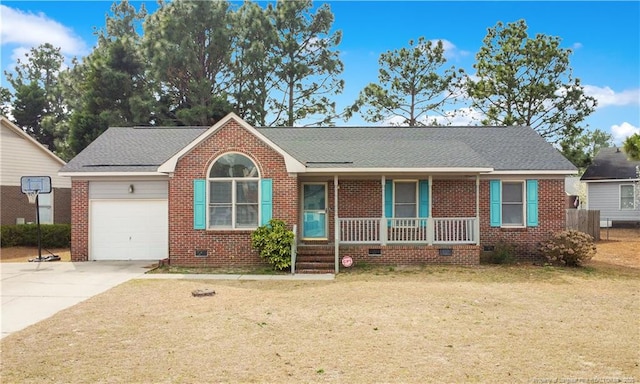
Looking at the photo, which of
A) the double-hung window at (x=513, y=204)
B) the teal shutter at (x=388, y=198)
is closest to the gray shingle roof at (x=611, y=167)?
the double-hung window at (x=513, y=204)

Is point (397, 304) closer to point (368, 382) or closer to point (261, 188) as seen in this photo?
point (368, 382)

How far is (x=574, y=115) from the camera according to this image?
26969 mm

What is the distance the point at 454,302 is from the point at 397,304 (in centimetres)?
117

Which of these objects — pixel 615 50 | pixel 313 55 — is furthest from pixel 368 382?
pixel 313 55

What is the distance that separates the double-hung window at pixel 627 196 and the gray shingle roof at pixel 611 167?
0.58 metres

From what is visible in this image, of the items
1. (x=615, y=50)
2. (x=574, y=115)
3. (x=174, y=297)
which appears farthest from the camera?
(x=574, y=115)

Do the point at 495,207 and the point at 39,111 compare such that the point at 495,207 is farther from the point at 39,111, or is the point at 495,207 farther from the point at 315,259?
the point at 39,111

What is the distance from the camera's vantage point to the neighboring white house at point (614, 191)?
82.9 feet

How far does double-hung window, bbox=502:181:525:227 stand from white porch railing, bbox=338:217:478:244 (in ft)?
5.63

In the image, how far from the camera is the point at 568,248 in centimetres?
1344

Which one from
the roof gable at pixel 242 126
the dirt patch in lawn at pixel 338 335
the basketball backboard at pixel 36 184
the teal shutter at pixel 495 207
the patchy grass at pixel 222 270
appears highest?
the roof gable at pixel 242 126

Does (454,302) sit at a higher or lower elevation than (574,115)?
lower

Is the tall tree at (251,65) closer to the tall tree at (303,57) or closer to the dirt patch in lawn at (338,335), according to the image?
the tall tree at (303,57)

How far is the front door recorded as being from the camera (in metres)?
14.9
